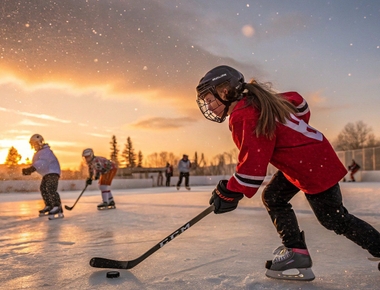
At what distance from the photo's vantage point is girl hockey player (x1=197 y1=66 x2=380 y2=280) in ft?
6.52

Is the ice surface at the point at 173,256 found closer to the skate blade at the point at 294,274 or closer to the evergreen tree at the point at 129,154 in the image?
the skate blade at the point at 294,274

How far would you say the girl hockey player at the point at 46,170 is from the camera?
6.24 meters

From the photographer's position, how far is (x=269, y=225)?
436 centimetres

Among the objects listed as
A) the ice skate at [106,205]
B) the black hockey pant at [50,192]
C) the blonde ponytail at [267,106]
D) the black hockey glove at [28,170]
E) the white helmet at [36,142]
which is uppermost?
the white helmet at [36,142]

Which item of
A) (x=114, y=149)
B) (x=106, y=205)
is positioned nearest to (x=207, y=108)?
(x=106, y=205)

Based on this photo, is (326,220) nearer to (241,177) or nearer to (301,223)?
(241,177)

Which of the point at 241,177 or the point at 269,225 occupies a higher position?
the point at 241,177

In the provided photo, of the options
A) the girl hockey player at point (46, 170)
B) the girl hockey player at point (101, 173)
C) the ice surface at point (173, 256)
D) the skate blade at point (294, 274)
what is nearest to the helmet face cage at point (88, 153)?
the girl hockey player at point (101, 173)

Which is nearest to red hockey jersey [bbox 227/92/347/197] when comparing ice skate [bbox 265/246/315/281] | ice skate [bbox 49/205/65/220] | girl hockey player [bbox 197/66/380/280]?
girl hockey player [bbox 197/66/380/280]

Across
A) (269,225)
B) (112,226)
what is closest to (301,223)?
(269,225)

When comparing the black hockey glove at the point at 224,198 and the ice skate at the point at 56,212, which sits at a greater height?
the black hockey glove at the point at 224,198

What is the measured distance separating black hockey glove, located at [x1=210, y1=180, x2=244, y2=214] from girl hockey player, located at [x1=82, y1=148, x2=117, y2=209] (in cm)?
547

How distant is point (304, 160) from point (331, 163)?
0.52 feet

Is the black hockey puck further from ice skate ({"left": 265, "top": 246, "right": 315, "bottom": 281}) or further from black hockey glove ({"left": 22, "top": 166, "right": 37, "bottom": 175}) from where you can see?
black hockey glove ({"left": 22, "top": 166, "right": 37, "bottom": 175})
